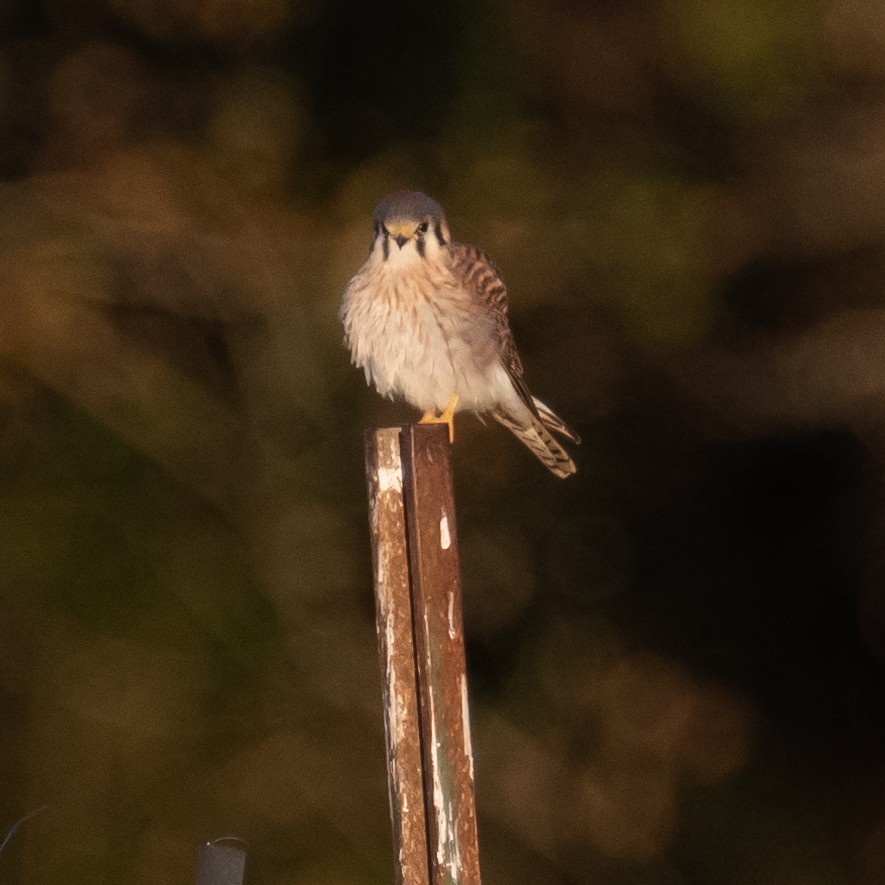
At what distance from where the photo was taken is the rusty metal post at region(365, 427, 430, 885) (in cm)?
240

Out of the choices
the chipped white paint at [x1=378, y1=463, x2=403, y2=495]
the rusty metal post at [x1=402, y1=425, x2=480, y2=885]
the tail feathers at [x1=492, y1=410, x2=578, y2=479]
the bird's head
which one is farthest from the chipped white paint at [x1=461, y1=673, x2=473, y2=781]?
the tail feathers at [x1=492, y1=410, x2=578, y2=479]

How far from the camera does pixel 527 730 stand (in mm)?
7445

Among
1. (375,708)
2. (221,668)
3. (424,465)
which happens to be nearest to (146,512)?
(221,668)

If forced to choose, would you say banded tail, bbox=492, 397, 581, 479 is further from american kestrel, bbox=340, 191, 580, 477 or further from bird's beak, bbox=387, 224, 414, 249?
bird's beak, bbox=387, 224, 414, 249

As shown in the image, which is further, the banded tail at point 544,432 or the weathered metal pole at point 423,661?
the banded tail at point 544,432

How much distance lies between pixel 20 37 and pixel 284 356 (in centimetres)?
168

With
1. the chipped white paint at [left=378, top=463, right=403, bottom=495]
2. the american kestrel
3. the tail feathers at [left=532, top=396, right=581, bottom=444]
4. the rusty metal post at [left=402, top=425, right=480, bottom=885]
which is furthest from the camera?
the tail feathers at [left=532, top=396, right=581, bottom=444]

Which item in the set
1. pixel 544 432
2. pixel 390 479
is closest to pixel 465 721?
pixel 390 479

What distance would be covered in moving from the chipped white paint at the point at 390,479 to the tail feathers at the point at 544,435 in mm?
1948

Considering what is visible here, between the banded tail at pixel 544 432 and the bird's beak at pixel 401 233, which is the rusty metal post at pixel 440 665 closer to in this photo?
the bird's beak at pixel 401 233

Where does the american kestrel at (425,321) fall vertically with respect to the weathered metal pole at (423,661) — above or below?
above

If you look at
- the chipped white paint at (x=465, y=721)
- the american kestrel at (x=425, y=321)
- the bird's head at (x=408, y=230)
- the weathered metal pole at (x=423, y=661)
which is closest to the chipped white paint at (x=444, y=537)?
the weathered metal pole at (x=423, y=661)

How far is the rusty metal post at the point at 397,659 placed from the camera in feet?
7.89

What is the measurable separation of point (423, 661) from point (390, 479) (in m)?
0.28
